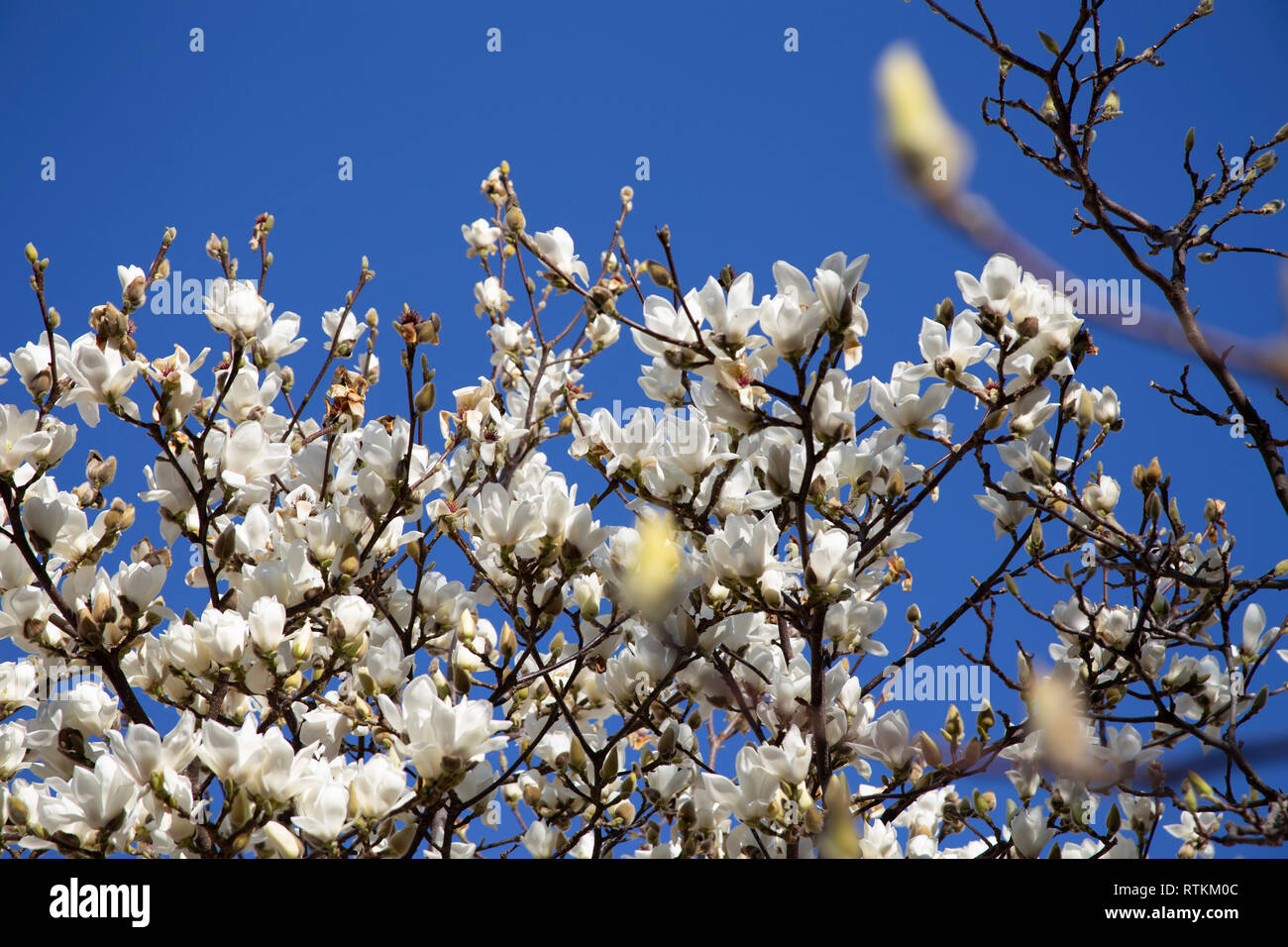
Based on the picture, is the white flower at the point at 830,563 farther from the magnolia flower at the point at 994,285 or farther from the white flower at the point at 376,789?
the white flower at the point at 376,789

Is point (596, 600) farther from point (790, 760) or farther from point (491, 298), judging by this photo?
point (491, 298)

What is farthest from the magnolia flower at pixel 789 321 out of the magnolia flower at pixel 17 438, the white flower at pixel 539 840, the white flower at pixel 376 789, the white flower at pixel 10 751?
the white flower at pixel 10 751

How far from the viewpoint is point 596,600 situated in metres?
2.25

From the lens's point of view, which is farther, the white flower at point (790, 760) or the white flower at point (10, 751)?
the white flower at point (10, 751)

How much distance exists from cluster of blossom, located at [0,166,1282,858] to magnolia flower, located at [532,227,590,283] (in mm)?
13

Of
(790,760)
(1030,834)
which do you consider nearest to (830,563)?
(790,760)

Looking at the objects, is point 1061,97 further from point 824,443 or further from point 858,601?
point 858,601

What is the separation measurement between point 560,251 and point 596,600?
0.76 meters

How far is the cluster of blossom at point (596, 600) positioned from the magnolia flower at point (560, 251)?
13 millimetres

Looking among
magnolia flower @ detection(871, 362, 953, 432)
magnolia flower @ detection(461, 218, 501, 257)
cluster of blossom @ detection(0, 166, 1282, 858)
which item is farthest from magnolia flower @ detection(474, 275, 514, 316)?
magnolia flower @ detection(871, 362, 953, 432)

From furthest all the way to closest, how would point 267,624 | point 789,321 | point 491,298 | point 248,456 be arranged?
point 491,298
point 248,456
point 267,624
point 789,321

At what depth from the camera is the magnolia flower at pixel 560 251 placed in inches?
85.6

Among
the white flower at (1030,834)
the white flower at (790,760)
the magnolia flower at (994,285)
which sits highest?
the magnolia flower at (994,285)
